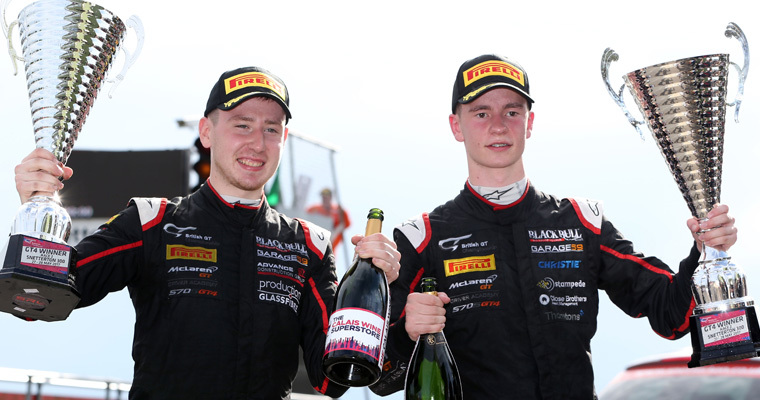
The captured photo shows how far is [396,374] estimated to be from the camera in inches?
118

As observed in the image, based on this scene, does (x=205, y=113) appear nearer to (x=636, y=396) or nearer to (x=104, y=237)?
(x=104, y=237)

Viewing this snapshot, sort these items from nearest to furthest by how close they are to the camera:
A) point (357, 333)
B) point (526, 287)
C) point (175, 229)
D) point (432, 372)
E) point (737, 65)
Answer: point (357, 333)
point (432, 372)
point (737, 65)
point (526, 287)
point (175, 229)

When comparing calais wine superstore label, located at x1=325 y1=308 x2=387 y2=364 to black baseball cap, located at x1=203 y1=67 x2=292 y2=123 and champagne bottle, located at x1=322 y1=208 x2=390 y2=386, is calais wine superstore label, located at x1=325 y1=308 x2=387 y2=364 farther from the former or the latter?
black baseball cap, located at x1=203 y1=67 x2=292 y2=123

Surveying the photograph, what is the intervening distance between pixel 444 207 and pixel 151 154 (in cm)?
787

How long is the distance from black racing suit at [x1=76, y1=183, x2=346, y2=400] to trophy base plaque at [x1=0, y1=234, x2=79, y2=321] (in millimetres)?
202

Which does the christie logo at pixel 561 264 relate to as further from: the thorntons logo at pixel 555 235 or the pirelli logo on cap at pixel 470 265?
the pirelli logo on cap at pixel 470 265

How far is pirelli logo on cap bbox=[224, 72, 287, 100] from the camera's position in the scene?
11.1 ft

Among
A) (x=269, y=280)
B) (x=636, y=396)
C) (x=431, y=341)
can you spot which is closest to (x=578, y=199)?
(x=431, y=341)

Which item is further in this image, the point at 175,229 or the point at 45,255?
the point at 175,229

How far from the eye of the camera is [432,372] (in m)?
2.94

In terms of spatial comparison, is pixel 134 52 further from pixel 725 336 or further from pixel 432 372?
pixel 725 336

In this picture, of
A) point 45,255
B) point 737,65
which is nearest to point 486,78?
point 737,65

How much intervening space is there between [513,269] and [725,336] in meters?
0.84

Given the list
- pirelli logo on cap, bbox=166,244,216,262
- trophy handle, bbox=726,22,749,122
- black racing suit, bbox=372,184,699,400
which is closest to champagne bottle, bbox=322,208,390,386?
black racing suit, bbox=372,184,699,400
